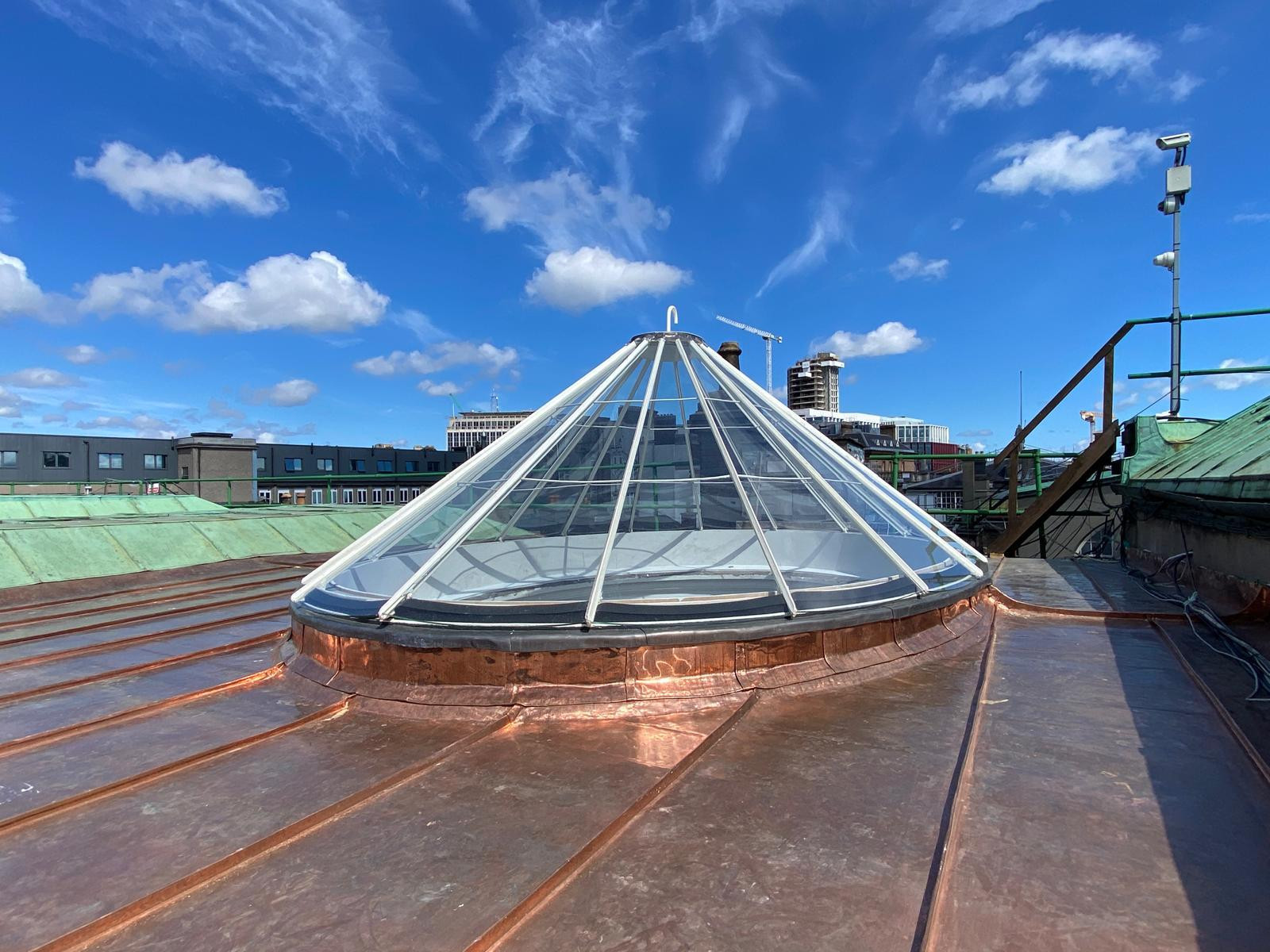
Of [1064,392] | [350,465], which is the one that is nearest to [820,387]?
[350,465]

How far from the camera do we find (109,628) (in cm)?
773

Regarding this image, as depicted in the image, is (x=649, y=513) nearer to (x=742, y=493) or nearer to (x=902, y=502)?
(x=742, y=493)

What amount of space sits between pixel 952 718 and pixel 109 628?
860cm

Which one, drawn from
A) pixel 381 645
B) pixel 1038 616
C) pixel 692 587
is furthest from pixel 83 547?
pixel 1038 616

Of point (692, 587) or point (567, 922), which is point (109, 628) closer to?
point (692, 587)

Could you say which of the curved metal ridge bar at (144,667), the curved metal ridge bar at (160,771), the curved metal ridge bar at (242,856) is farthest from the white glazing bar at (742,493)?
the curved metal ridge bar at (144,667)

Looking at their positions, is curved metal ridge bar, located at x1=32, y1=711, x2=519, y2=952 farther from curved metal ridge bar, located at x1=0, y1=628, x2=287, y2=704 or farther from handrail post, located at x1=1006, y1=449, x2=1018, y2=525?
handrail post, located at x1=1006, y1=449, x2=1018, y2=525

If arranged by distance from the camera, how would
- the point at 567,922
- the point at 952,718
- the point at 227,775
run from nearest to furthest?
the point at 567,922 → the point at 227,775 → the point at 952,718

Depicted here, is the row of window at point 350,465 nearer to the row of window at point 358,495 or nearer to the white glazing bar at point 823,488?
the row of window at point 358,495

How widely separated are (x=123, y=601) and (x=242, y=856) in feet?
27.0

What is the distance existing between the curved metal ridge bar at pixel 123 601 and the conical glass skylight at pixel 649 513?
13.4 feet

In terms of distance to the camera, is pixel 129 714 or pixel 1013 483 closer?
pixel 129 714

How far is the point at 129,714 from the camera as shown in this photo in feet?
16.0

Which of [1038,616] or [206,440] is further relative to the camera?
[206,440]
